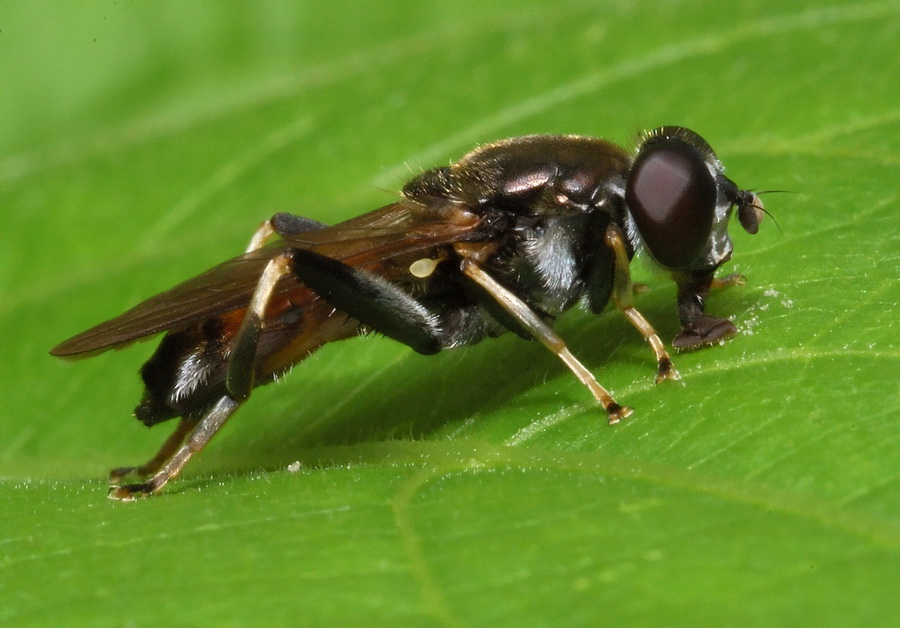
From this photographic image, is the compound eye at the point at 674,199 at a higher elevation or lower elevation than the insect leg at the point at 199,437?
higher

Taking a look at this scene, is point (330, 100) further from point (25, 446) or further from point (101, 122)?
point (25, 446)

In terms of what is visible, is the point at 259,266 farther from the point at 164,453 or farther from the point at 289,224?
the point at 164,453

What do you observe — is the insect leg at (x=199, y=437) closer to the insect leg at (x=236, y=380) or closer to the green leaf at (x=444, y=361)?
the insect leg at (x=236, y=380)

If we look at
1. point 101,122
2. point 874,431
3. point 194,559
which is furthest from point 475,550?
point 101,122

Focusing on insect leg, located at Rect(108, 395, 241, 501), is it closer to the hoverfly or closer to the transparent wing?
the hoverfly

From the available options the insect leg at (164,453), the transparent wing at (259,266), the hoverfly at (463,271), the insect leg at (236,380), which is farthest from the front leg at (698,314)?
the insect leg at (164,453)

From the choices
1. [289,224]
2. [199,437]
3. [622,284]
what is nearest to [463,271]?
[622,284]
